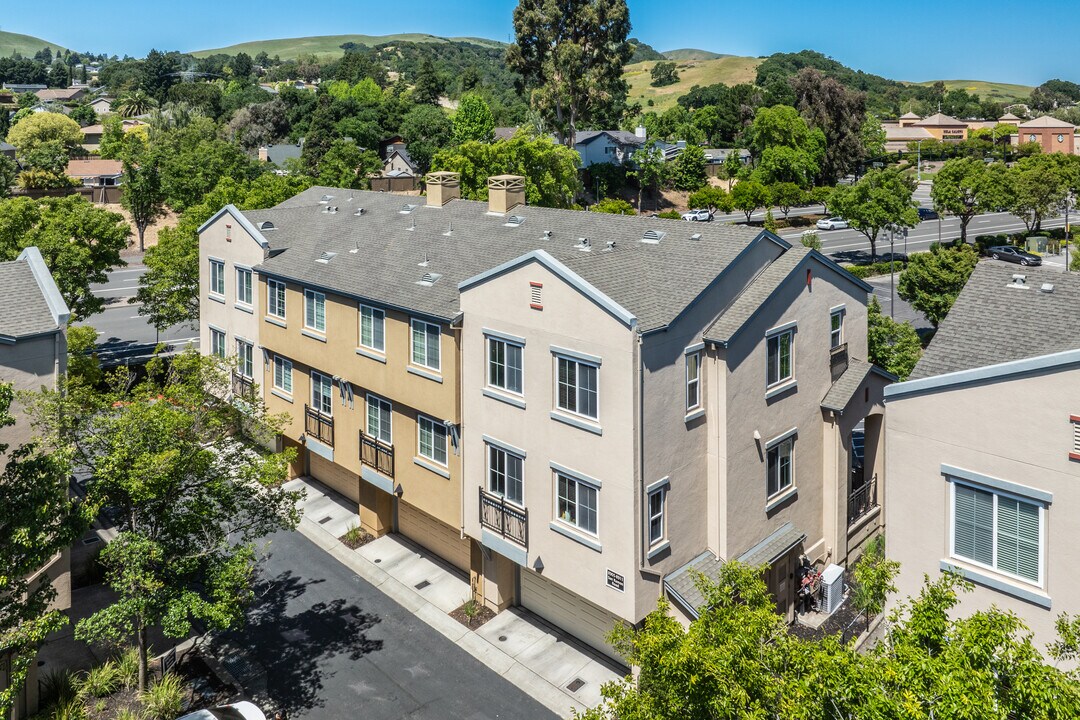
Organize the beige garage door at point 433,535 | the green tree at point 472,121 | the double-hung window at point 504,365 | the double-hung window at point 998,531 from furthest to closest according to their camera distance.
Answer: the green tree at point 472,121 → the beige garage door at point 433,535 → the double-hung window at point 504,365 → the double-hung window at point 998,531

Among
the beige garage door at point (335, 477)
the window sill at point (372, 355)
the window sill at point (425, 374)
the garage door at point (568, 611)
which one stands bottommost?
the garage door at point (568, 611)

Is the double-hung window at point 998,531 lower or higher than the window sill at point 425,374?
lower

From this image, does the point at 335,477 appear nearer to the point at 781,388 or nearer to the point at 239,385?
the point at 239,385

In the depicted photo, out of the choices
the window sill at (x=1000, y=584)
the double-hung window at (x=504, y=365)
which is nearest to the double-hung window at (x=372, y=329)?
the double-hung window at (x=504, y=365)

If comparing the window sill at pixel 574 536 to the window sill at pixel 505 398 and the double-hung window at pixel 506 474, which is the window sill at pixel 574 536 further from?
the window sill at pixel 505 398

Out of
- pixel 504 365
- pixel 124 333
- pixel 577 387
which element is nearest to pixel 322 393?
pixel 504 365

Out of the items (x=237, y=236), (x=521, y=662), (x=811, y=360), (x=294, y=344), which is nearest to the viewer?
(x=521, y=662)

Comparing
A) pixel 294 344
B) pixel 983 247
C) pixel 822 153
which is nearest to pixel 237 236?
pixel 294 344

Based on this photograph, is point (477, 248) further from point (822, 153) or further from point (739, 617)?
point (822, 153)

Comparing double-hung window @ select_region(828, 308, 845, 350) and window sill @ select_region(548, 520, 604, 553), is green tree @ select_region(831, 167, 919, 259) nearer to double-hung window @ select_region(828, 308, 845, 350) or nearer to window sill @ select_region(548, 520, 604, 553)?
double-hung window @ select_region(828, 308, 845, 350)
